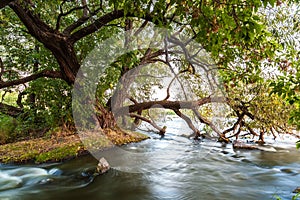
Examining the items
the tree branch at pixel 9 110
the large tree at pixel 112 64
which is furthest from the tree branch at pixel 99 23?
the tree branch at pixel 9 110

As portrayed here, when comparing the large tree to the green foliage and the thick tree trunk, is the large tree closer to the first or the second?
the thick tree trunk

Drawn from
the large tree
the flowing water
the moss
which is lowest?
the flowing water

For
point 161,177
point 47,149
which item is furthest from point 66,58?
point 161,177

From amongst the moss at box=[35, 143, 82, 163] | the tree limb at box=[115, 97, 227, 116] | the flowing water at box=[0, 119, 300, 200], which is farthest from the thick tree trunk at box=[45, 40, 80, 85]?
the tree limb at box=[115, 97, 227, 116]

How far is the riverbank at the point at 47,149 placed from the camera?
5.96m

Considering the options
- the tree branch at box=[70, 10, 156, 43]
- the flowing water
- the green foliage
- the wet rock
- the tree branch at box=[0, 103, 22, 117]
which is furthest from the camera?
the tree branch at box=[0, 103, 22, 117]

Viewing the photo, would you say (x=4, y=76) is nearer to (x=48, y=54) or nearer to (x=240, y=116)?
(x=48, y=54)

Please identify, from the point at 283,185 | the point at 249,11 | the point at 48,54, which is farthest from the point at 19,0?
the point at 283,185

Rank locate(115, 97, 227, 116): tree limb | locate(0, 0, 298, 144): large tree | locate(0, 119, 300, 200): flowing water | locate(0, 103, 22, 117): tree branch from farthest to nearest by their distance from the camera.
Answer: locate(115, 97, 227, 116): tree limb < locate(0, 103, 22, 117): tree branch < locate(0, 0, 298, 144): large tree < locate(0, 119, 300, 200): flowing water

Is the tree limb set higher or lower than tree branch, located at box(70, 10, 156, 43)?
lower

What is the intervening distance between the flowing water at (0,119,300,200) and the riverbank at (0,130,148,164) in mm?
312

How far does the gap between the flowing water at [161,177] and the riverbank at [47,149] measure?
31 centimetres

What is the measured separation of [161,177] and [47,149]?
3.14 metres

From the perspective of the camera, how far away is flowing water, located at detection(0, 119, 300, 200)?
4.30m
